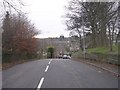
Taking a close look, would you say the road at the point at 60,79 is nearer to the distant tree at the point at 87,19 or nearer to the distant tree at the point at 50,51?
the distant tree at the point at 87,19

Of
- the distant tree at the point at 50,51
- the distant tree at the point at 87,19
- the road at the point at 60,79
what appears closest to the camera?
the road at the point at 60,79

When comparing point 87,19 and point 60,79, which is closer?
point 60,79

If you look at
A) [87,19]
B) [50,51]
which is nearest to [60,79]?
[87,19]

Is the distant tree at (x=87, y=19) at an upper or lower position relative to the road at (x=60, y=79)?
upper

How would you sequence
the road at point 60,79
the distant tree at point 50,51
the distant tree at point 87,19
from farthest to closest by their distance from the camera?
the distant tree at point 50,51 → the distant tree at point 87,19 → the road at point 60,79

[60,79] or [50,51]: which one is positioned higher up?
[60,79]

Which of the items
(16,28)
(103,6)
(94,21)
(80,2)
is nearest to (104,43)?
(94,21)

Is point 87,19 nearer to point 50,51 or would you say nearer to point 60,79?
point 60,79

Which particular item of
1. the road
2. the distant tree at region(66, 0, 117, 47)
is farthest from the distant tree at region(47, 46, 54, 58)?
the road

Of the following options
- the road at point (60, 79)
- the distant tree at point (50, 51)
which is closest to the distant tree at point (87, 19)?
Result: the road at point (60, 79)

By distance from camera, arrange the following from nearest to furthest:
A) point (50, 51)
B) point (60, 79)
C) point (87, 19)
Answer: point (60, 79), point (87, 19), point (50, 51)

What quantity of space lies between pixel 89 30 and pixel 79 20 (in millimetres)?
4623

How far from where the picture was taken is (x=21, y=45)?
44.4 meters

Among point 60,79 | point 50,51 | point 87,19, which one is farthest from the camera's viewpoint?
point 50,51
